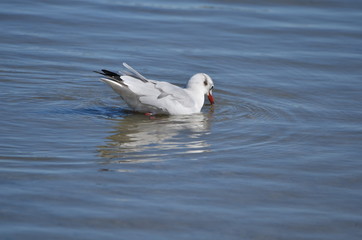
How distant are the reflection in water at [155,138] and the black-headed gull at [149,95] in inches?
5.1

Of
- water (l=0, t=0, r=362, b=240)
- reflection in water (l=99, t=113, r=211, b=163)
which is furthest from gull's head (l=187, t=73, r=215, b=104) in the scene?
reflection in water (l=99, t=113, r=211, b=163)

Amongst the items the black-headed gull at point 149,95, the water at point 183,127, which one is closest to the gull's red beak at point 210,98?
the water at point 183,127

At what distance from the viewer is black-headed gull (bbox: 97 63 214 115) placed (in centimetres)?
942

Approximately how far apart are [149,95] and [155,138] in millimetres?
1303

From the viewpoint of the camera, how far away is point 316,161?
7.74m

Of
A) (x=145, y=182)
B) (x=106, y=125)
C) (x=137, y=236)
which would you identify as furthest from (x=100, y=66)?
(x=137, y=236)

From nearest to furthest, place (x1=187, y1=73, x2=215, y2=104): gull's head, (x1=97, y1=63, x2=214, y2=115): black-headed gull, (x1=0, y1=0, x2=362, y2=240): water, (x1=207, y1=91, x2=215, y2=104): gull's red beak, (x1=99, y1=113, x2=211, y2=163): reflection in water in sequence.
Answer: (x1=0, y1=0, x2=362, y2=240): water < (x1=99, y1=113, x2=211, y2=163): reflection in water < (x1=97, y1=63, x2=214, y2=115): black-headed gull < (x1=187, y1=73, x2=215, y2=104): gull's head < (x1=207, y1=91, x2=215, y2=104): gull's red beak

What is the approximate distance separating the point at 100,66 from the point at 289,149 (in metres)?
4.82

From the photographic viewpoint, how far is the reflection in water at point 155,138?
25.1ft

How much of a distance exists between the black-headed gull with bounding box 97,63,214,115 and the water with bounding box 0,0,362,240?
23cm

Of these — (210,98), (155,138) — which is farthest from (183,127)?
(210,98)

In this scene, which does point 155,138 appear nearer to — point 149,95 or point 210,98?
point 149,95

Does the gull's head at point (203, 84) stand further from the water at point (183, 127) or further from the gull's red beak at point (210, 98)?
the water at point (183, 127)

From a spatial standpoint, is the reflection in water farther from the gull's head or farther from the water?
the gull's head
